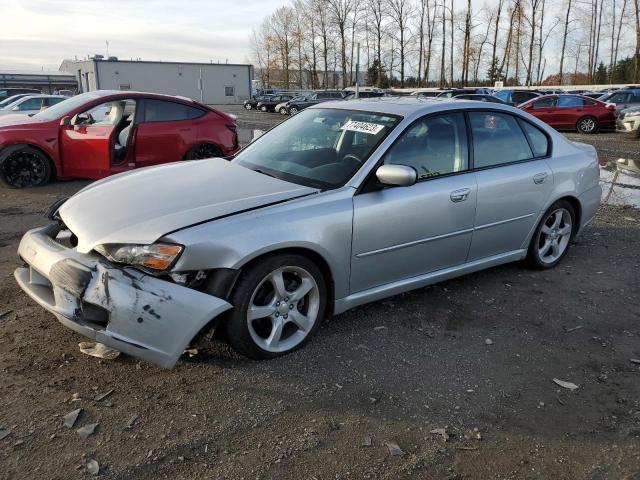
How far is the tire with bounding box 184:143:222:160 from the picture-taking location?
842cm

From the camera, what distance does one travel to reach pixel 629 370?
3338 mm

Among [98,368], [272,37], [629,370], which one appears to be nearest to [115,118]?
[98,368]

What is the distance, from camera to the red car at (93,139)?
25.4ft

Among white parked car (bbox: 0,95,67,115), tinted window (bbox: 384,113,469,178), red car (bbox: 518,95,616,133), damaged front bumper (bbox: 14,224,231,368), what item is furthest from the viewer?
red car (bbox: 518,95,616,133)

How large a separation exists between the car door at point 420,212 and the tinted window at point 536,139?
85 centimetres

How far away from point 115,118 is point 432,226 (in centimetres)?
590

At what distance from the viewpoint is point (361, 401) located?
2926mm

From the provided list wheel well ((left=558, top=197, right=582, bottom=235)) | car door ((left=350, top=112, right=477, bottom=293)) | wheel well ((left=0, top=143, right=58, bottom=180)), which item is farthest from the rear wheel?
wheel well ((left=0, top=143, right=58, bottom=180))

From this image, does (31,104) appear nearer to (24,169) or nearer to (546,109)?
(24,169)

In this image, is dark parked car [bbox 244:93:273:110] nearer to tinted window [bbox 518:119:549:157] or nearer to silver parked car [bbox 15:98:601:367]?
tinted window [bbox 518:119:549:157]

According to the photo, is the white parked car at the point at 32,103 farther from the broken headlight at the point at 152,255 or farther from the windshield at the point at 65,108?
the broken headlight at the point at 152,255

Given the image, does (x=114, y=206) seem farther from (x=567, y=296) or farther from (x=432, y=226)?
(x=567, y=296)

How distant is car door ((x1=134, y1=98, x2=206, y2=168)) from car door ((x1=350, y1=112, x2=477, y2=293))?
5241 millimetres

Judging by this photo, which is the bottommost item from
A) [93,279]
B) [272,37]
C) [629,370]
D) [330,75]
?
[629,370]
